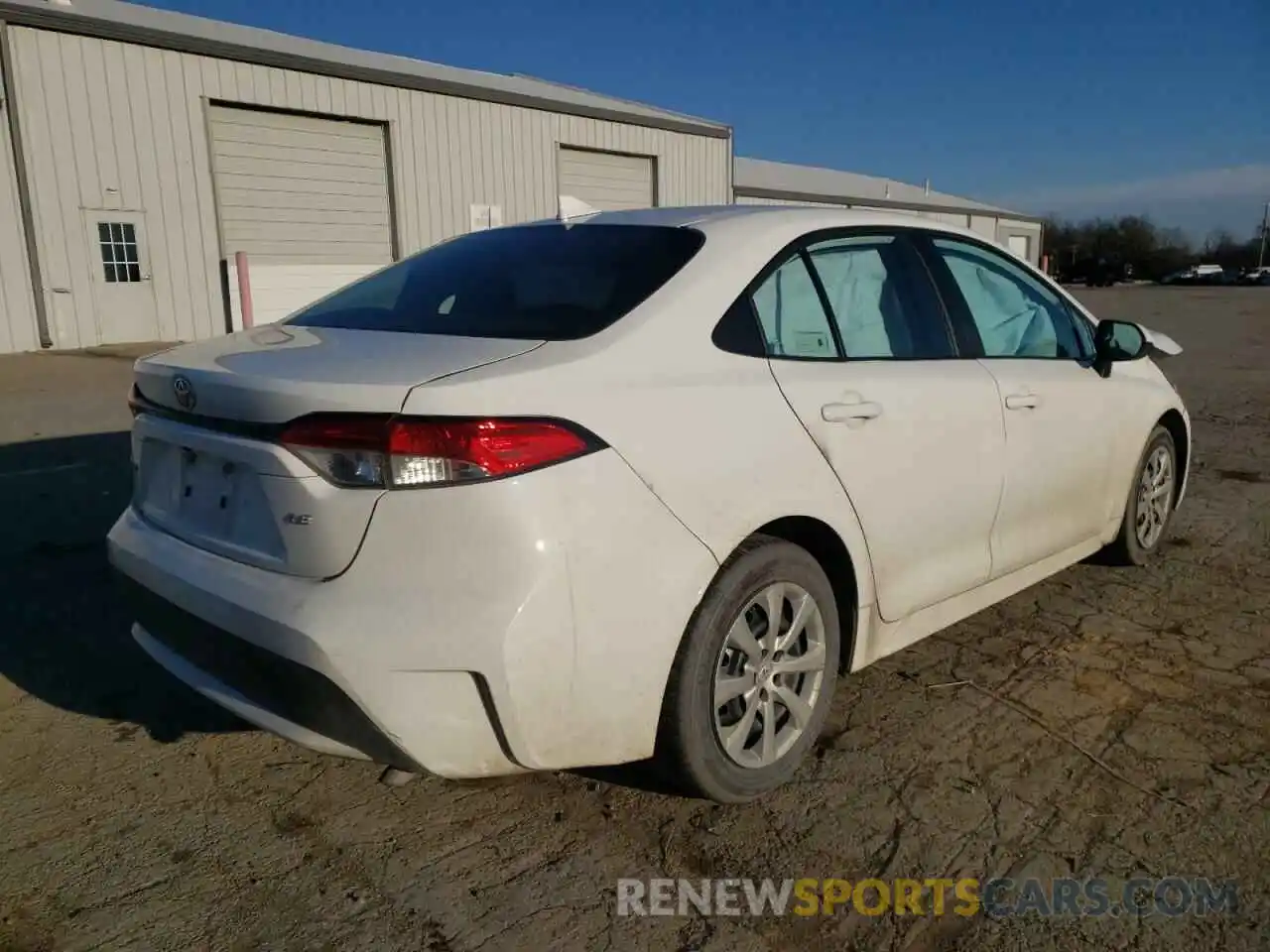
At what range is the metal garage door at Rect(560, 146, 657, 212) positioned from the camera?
66.6ft

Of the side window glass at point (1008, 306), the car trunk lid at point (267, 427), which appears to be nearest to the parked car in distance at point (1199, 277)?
the side window glass at point (1008, 306)

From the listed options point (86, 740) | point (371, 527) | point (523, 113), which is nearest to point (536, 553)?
point (371, 527)

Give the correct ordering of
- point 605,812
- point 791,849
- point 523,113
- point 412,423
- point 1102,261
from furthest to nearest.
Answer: point 1102,261 → point 523,113 → point 605,812 → point 791,849 → point 412,423

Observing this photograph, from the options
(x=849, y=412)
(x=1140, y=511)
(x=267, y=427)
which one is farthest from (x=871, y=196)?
(x=267, y=427)

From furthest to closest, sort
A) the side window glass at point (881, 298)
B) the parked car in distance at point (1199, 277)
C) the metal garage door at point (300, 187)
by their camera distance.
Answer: the parked car in distance at point (1199, 277), the metal garage door at point (300, 187), the side window glass at point (881, 298)

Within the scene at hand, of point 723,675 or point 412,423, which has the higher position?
point 412,423

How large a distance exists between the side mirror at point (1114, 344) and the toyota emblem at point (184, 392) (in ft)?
11.1

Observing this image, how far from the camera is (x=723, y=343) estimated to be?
253 cm

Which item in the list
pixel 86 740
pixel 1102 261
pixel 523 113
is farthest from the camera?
pixel 1102 261

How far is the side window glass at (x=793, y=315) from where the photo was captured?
2699mm

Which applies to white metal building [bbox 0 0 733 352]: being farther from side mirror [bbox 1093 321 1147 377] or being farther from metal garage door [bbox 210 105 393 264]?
side mirror [bbox 1093 321 1147 377]

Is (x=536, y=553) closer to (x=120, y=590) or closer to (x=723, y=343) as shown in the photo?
(x=723, y=343)

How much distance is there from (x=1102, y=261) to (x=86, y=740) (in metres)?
87.1

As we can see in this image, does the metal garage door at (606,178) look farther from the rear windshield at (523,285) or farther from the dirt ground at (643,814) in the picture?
the dirt ground at (643,814)
